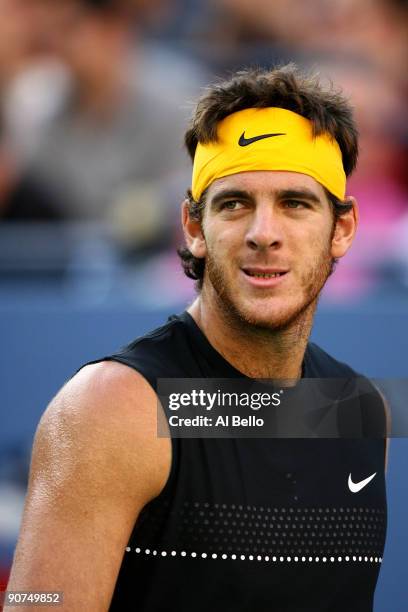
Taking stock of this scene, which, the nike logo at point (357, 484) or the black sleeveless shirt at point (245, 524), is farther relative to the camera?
the nike logo at point (357, 484)

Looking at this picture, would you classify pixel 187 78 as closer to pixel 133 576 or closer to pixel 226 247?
pixel 226 247

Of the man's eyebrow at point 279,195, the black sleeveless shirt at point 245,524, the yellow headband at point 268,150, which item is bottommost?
the black sleeveless shirt at point 245,524

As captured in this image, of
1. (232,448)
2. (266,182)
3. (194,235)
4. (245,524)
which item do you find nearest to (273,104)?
(266,182)

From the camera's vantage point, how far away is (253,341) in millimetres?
2604

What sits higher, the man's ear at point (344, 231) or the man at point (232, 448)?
the man's ear at point (344, 231)

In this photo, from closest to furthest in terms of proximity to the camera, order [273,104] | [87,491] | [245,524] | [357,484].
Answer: [87,491] < [245,524] < [357,484] < [273,104]

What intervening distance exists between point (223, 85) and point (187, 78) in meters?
3.05

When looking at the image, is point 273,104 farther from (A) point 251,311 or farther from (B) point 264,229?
(A) point 251,311

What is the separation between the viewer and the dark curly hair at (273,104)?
2.70 meters

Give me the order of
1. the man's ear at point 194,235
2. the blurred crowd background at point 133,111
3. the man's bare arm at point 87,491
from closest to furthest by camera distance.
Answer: the man's bare arm at point 87,491, the man's ear at point 194,235, the blurred crowd background at point 133,111

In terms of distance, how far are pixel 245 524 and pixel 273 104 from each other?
114cm

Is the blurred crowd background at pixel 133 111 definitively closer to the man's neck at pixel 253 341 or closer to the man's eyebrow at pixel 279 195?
the man's neck at pixel 253 341

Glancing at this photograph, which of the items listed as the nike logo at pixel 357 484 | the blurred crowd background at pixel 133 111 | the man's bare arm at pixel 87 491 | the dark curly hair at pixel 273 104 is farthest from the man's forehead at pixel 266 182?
the blurred crowd background at pixel 133 111

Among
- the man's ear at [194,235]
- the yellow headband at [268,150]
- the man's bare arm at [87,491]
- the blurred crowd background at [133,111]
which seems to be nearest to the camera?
the man's bare arm at [87,491]
